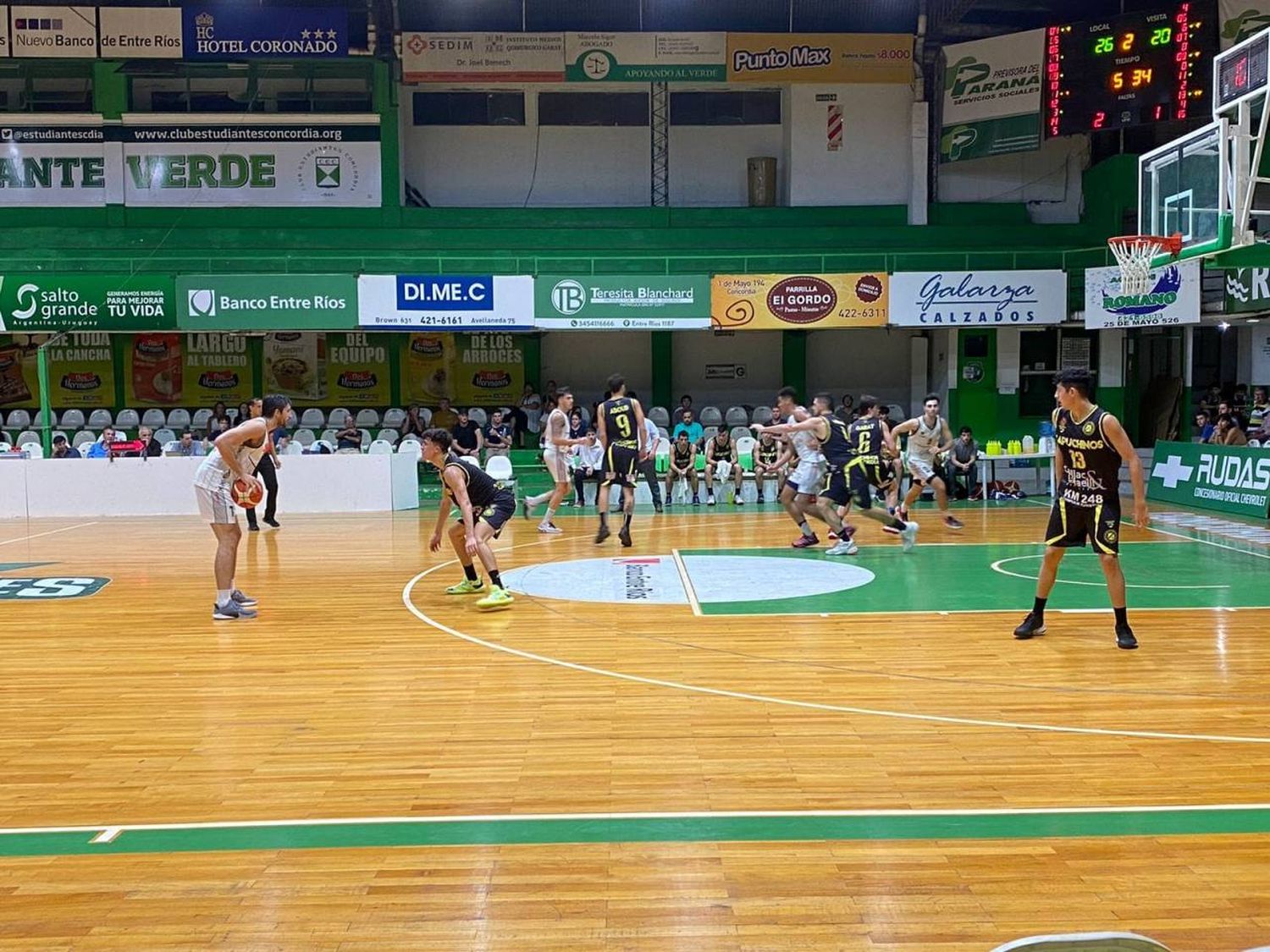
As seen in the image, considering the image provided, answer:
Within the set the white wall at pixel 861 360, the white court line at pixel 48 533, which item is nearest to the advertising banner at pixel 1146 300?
the white wall at pixel 861 360

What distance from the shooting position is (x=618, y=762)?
518cm

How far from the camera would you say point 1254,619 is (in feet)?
27.6

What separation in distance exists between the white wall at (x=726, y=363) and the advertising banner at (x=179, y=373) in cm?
971

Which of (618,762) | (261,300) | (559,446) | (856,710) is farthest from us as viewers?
(261,300)

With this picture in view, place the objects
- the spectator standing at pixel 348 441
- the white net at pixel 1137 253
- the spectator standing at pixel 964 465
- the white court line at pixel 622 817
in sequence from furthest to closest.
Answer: the spectator standing at pixel 348 441 < the spectator standing at pixel 964 465 < the white net at pixel 1137 253 < the white court line at pixel 622 817

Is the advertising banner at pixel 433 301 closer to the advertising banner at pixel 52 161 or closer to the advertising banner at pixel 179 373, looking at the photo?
the advertising banner at pixel 179 373

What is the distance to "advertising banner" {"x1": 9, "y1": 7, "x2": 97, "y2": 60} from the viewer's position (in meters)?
23.1

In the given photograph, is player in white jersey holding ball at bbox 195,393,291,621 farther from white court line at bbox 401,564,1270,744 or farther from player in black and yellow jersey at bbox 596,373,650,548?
player in black and yellow jersey at bbox 596,373,650,548

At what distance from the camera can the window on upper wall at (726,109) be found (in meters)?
26.2

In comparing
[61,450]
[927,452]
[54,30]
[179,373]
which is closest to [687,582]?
[927,452]

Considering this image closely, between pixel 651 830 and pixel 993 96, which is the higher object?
pixel 993 96

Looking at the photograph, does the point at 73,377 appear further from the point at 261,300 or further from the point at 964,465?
the point at 964,465

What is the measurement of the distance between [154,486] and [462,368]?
8.65 metres

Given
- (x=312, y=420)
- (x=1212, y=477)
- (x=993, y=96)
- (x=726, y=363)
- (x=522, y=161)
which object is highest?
(x=993, y=96)
